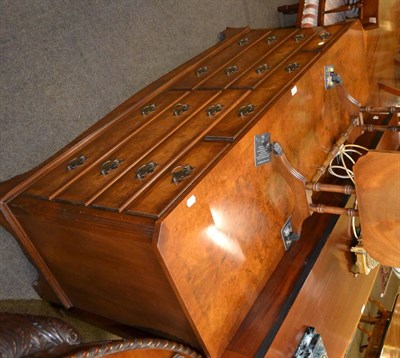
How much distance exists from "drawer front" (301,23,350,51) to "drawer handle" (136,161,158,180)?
108 cm

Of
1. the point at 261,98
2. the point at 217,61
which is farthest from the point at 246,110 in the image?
the point at 217,61

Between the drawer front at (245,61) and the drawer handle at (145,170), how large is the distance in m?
0.65

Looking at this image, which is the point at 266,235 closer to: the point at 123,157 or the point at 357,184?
the point at 357,184

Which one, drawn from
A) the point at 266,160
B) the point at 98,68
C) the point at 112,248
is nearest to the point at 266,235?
the point at 266,160

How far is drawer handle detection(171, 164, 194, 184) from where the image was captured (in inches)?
48.4

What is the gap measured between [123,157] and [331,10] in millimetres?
1876

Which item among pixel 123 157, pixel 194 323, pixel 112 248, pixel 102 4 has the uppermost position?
pixel 102 4

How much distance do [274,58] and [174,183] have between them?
1080mm

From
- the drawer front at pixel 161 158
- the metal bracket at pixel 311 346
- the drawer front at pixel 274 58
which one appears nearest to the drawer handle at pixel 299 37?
the drawer front at pixel 274 58

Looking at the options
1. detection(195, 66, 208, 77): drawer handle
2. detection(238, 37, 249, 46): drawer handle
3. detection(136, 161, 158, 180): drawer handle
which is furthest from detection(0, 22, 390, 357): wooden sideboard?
detection(238, 37, 249, 46): drawer handle

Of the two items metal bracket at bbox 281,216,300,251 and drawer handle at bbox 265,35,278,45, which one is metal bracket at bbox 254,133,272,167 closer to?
metal bracket at bbox 281,216,300,251

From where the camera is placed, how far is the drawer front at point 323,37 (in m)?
1.96

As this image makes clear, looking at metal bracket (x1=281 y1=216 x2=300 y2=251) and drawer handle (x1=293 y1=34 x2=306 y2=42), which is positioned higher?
drawer handle (x1=293 y1=34 x2=306 y2=42)

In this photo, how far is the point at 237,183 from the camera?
1.34m
